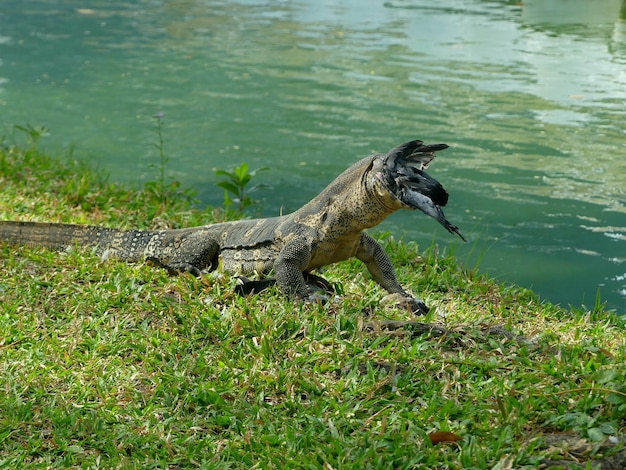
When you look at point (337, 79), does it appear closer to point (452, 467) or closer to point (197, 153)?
point (197, 153)

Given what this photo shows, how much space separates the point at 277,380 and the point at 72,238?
2.27 meters

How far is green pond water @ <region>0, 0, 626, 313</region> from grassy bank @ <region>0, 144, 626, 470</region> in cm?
232

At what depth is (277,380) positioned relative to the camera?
356 cm

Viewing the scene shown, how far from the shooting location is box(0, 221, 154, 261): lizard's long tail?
17.1 feet

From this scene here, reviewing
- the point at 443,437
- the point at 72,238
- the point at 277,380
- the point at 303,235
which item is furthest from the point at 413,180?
the point at 72,238

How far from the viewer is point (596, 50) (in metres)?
14.5

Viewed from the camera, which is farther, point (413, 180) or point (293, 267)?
point (293, 267)

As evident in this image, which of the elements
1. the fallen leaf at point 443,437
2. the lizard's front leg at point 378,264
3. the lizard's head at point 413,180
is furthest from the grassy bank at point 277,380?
the lizard's head at point 413,180

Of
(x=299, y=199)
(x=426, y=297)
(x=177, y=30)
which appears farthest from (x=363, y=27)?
(x=426, y=297)

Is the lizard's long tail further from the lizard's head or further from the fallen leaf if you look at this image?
the fallen leaf

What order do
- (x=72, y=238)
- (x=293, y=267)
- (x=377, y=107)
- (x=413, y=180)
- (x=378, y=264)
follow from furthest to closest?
(x=377, y=107) < (x=72, y=238) < (x=378, y=264) < (x=293, y=267) < (x=413, y=180)

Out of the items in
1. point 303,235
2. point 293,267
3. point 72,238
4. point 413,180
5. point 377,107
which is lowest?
point 377,107

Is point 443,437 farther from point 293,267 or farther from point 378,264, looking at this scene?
point 378,264

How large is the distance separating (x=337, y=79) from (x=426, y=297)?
8097mm
